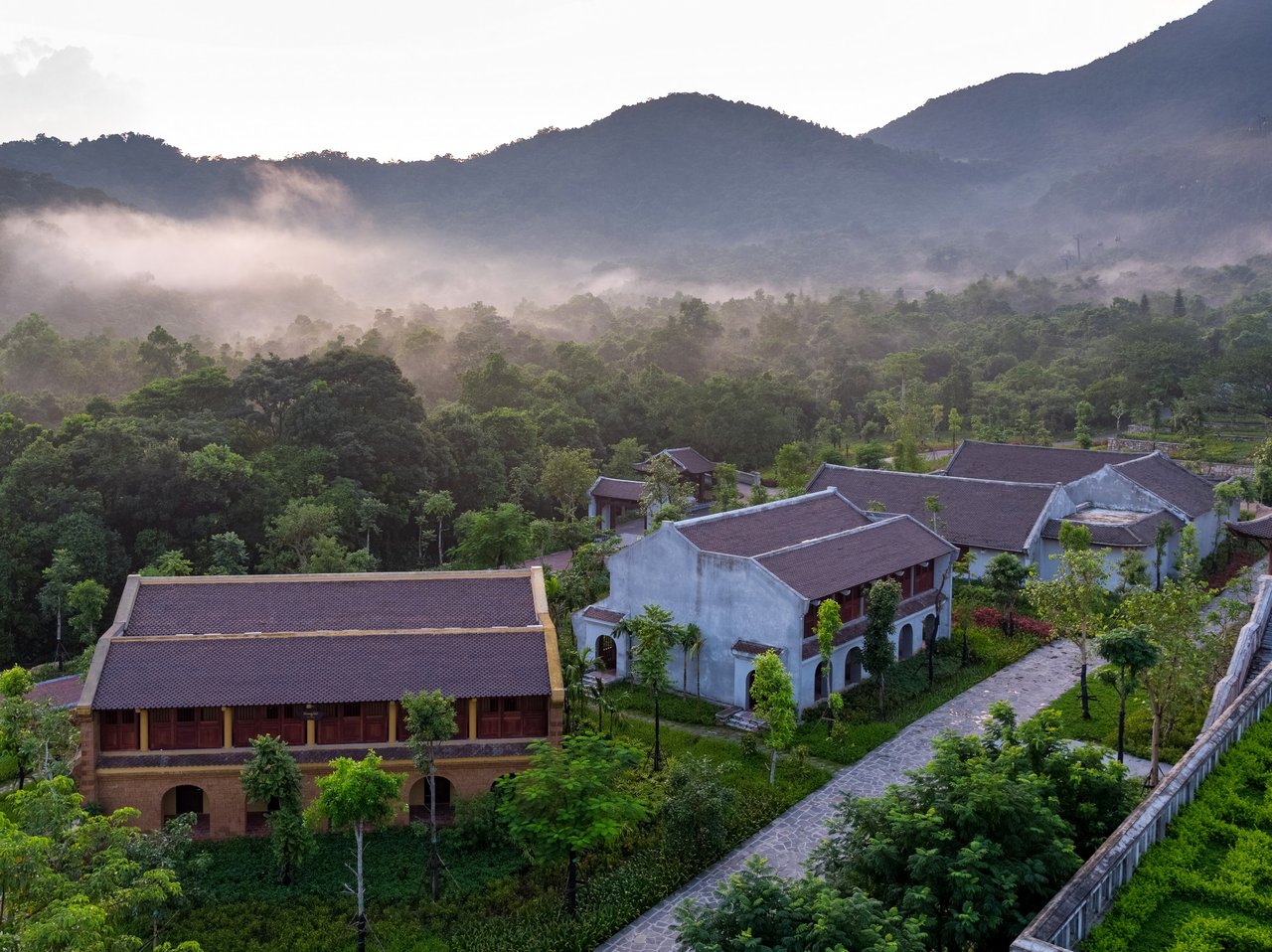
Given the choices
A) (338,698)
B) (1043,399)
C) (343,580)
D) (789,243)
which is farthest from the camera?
(789,243)

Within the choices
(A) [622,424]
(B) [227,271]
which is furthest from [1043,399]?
(B) [227,271]

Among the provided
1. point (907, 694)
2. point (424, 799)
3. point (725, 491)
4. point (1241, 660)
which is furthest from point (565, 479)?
point (1241, 660)

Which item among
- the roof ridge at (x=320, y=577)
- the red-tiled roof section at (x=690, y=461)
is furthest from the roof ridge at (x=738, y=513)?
the red-tiled roof section at (x=690, y=461)

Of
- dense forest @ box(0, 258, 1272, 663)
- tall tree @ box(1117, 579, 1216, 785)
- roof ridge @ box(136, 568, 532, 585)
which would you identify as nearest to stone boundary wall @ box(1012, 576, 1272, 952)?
tall tree @ box(1117, 579, 1216, 785)

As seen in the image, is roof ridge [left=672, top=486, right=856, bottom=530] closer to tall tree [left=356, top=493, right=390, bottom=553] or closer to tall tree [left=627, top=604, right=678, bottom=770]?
tall tree [left=627, top=604, right=678, bottom=770]

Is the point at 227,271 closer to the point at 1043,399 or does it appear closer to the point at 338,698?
the point at 1043,399

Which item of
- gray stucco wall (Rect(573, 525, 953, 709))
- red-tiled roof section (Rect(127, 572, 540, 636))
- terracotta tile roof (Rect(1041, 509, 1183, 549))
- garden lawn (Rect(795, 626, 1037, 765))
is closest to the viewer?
red-tiled roof section (Rect(127, 572, 540, 636))

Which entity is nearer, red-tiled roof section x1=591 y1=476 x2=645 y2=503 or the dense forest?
the dense forest

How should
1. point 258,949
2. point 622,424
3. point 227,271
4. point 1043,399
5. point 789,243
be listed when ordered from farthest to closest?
point 789,243 < point 227,271 < point 1043,399 < point 622,424 < point 258,949

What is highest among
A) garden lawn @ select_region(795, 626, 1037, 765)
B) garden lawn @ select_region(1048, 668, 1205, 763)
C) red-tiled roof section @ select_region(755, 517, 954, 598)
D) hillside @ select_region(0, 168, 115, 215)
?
hillside @ select_region(0, 168, 115, 215)
